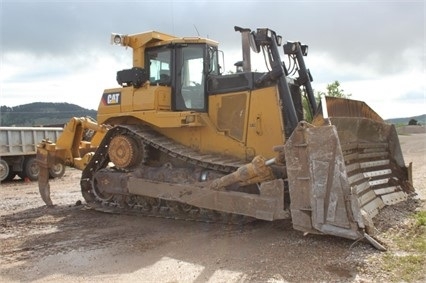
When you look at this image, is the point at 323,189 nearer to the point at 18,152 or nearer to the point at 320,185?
the point at 320,185

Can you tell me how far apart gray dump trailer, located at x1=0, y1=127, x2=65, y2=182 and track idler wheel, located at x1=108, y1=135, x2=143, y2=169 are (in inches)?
309

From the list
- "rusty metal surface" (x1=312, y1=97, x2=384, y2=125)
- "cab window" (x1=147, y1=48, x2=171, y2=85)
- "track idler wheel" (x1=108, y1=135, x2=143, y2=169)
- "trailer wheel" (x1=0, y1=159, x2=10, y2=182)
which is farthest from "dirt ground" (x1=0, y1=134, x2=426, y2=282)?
"trailer wheel" (x1=0, y1=159, x2=10, y2=182)

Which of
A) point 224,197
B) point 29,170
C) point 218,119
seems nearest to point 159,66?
point 218,119

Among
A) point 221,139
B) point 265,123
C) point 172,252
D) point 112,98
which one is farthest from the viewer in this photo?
point 112,98

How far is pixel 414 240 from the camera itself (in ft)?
17.6

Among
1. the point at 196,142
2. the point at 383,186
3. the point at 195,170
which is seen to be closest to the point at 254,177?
the point at 195,170

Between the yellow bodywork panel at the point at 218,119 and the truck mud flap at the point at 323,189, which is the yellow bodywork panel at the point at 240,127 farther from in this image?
the truck mud flap at the point at 323,189

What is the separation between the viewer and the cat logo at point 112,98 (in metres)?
8.23

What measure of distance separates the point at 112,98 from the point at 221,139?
2.35 meters

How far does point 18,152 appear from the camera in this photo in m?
14.8

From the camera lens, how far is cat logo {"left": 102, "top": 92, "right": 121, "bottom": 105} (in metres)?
8.23

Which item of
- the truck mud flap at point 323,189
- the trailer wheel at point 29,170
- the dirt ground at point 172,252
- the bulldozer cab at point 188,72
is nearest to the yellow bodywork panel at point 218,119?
the bulldozer cab at point 188,72

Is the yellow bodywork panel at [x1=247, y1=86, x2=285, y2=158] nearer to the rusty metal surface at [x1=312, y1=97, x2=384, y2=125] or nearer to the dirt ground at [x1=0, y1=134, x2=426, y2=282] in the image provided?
the rusty metal surface at [x1=312, y1=97, x2=384, y2=125]

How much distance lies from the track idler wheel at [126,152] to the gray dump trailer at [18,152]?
785 centimetres
